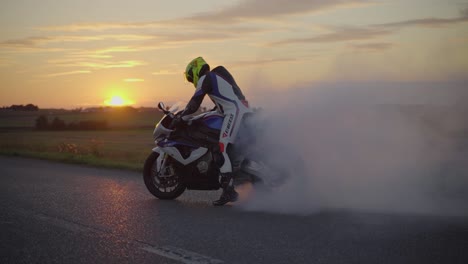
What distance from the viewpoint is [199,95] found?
7699 millimetres

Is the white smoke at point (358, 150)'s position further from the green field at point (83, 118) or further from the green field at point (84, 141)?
the green field at point (83, 118)

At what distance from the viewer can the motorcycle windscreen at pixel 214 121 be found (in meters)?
7.82

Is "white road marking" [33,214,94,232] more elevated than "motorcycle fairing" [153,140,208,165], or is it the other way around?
"motorcycle fairing" [153,140,208,165]

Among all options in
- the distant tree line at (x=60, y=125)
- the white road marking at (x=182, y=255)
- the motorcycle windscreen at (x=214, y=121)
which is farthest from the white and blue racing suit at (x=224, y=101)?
the distant tree line at (x=60, y=125)

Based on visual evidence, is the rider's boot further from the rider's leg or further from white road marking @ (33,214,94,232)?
white road marking @ (33,214,94,232)

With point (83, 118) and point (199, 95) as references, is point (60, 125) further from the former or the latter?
point (199, 95)

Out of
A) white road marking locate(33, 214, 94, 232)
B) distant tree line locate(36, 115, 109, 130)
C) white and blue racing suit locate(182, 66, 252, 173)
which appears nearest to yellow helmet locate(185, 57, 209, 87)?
white and blue racing suit locate(182, 66, 252, 173)

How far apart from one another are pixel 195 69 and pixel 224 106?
2.39ft

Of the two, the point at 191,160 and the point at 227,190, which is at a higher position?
the point at 191,160

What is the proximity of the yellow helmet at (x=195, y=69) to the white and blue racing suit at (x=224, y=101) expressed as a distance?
190 mm

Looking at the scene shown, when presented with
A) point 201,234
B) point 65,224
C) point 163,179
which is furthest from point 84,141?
point 201,234

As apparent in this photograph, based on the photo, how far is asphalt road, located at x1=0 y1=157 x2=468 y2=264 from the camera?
490cm

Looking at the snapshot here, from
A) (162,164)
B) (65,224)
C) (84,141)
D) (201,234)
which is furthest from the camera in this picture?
(84,141)

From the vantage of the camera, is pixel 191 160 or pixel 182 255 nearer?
pixel 182 255
